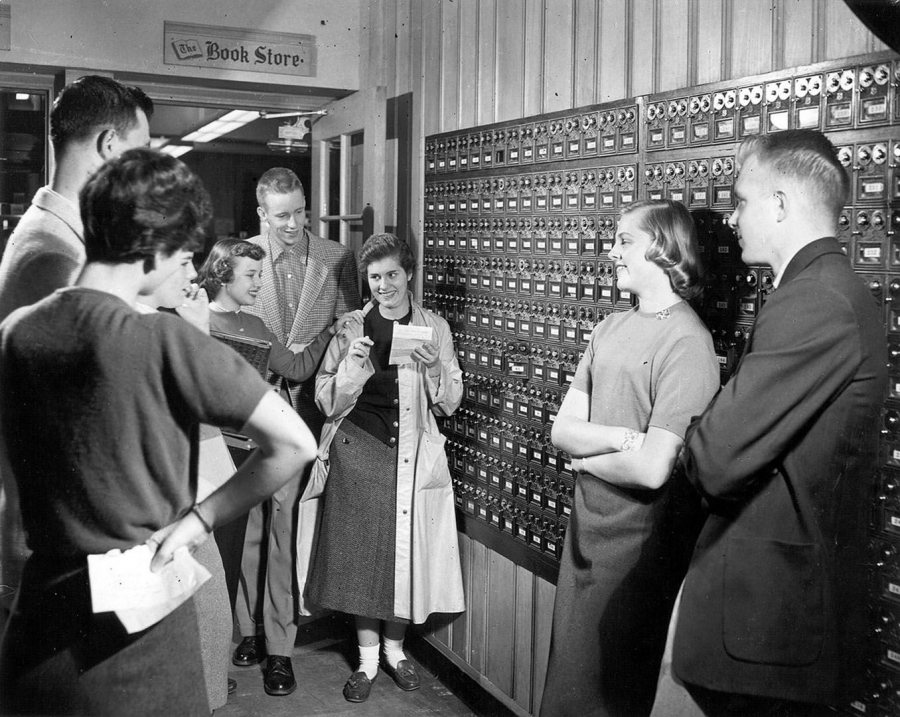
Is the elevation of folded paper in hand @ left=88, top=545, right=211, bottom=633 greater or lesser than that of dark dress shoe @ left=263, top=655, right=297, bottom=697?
greater

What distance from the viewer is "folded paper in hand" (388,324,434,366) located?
9.10 feet

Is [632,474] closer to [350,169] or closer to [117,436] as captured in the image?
[117,436]

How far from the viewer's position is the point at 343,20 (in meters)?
4.06

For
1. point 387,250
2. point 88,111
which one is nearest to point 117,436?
point 88,111

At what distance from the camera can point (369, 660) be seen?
3.77 metres

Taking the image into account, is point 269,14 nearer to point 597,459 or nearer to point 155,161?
point 597,459

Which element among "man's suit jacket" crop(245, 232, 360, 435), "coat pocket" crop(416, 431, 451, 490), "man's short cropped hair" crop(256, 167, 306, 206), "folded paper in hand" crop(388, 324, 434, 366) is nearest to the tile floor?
"coat pocket" crop(416, 431, 451, 490)

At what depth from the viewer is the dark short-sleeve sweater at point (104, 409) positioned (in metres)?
1.23

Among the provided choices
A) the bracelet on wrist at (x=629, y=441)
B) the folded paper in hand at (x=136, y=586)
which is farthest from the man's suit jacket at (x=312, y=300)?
the bracelet on wrist at (x=629, y=441)

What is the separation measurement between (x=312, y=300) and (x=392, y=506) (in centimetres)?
119

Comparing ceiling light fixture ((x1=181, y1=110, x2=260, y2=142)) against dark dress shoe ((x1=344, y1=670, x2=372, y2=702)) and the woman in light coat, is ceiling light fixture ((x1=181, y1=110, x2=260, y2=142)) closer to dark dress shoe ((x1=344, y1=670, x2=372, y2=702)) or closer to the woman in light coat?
the woman in light coat

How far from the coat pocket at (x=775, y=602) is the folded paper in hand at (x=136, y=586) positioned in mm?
A: 1143

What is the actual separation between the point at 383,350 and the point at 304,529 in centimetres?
94

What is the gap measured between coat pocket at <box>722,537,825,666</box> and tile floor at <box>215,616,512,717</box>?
1844 mm
